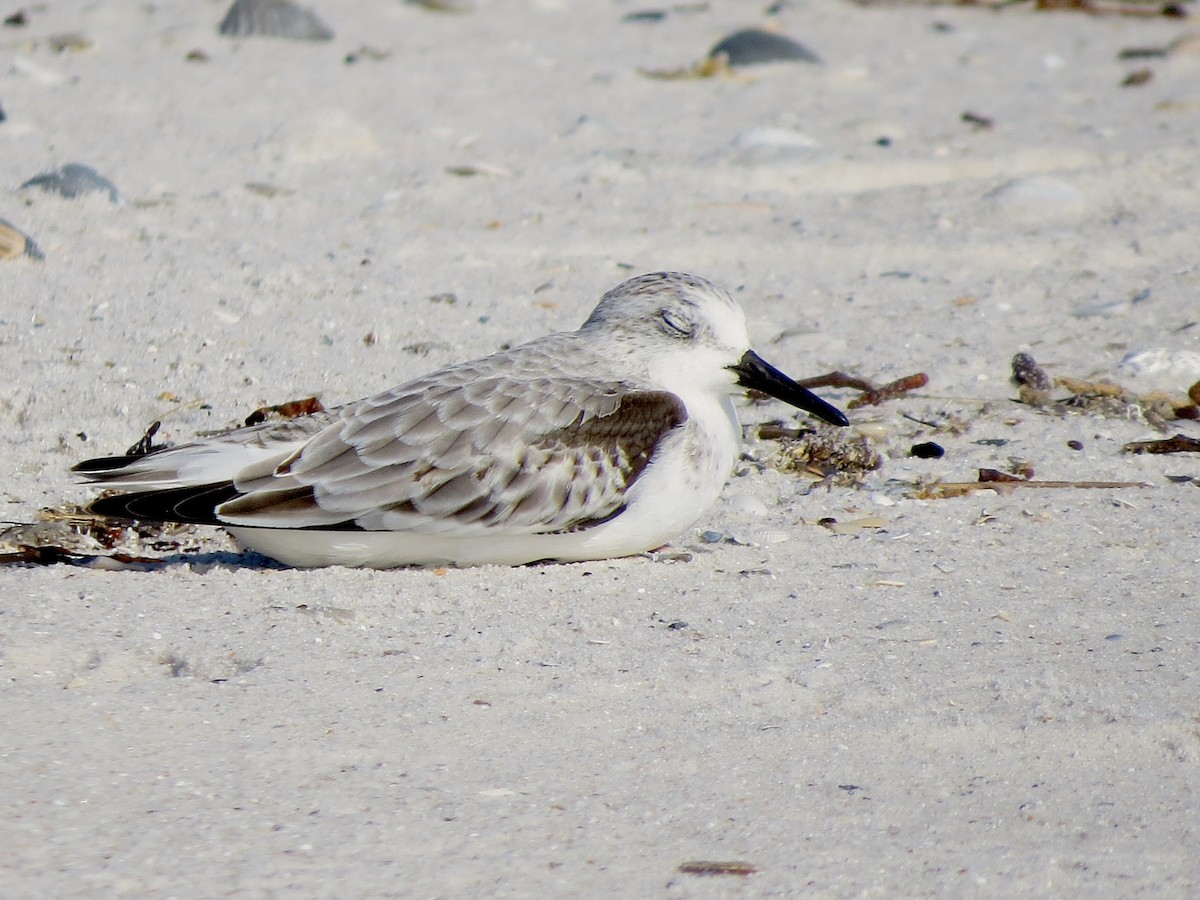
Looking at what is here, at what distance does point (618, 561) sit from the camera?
439 cm

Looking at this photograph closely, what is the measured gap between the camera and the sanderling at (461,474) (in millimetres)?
4121

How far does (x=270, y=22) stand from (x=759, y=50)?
115 inches

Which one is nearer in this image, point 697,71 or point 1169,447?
point 1169,447

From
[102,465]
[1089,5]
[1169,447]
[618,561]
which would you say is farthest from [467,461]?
[1089,5]

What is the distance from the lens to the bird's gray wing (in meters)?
4.13

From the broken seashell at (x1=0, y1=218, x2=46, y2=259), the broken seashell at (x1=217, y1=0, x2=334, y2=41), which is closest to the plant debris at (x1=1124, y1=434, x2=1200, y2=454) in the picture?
the broken seashell at (x1=0, y1=218, x2=46, y2=259)

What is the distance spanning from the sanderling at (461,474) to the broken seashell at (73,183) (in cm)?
303

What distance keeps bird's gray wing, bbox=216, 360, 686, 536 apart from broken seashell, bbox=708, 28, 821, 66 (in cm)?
586

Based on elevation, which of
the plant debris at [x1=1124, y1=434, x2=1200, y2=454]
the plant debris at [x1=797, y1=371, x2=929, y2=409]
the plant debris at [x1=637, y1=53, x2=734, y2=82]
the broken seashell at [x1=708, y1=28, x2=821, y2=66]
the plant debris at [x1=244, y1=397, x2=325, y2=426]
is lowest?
the plant debris at [x1=1124, y1=434, x2=1200, y2=454]

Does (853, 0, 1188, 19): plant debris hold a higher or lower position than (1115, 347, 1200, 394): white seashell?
higher

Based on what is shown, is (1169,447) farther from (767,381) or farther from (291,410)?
(291,410)

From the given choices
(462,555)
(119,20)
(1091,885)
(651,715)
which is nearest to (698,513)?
(462,555)

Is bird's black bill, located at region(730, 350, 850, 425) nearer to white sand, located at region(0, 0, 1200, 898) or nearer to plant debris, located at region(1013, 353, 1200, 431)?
white sand, located at region(0, 0, 1200, 898)

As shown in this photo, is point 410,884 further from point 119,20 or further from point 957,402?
point 119,20
